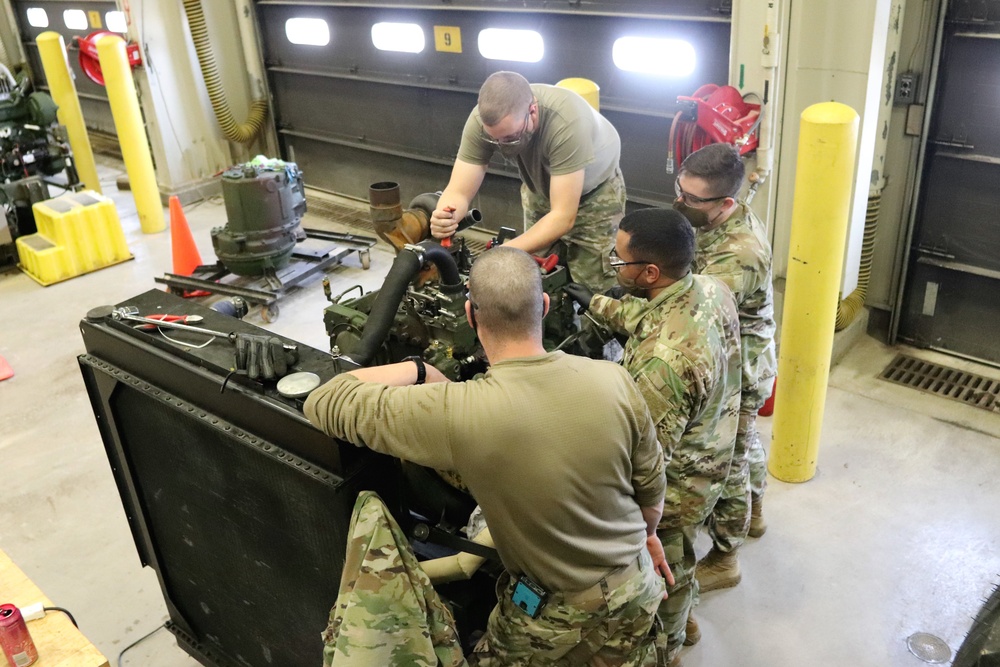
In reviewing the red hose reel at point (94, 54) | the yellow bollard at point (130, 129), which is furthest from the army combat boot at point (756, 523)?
the red hose reel at point (94, 54)

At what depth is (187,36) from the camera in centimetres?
734

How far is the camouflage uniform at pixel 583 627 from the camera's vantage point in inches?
78.6

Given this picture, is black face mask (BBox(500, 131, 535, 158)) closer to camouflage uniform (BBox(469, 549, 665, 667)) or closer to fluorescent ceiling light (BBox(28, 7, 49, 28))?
camouflage uniform (BBox(469, 549, 665, 667))

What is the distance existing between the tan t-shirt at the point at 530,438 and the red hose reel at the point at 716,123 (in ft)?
8.65

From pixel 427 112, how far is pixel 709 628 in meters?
4.77

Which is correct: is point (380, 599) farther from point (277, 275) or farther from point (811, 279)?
point (277, 275)

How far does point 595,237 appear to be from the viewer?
3.60 meters

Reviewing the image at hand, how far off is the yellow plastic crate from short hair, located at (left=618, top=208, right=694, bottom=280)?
521 cm

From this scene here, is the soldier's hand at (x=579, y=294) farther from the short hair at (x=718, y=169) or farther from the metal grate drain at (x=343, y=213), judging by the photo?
the metal grate drain at (x=343, y=213)

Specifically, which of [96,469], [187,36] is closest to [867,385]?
[96,469]

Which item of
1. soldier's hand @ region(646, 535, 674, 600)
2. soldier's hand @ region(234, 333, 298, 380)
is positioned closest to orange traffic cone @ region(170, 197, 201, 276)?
soldier's hand @ region(234, 333, 298, 380)

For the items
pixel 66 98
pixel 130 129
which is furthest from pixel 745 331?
pixel 66 98

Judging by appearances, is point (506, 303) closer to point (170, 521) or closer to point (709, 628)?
point (170, 521)

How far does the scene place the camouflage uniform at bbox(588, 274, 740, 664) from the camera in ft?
7.58
